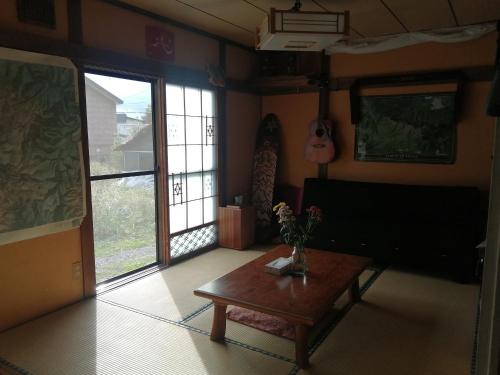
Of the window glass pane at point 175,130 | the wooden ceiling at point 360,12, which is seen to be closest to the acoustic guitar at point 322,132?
the wooden ceiling at point 360,12

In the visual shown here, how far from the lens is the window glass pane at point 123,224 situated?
3.32 meters

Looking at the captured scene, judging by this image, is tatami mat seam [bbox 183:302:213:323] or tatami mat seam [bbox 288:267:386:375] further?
tatami mat seam [bbox 183:302:213:323]

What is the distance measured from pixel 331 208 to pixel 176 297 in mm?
2013

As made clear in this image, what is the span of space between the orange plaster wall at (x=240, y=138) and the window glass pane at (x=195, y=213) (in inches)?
17.5

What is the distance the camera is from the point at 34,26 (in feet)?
8.67

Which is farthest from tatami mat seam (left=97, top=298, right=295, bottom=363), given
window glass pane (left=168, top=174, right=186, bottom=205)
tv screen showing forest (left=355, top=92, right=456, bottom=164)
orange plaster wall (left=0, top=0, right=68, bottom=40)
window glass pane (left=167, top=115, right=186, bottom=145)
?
tv screen showing forest (left=355, top=92, right=456, bottom=164)

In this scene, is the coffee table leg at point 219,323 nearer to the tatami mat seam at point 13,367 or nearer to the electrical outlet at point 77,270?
the tatami mat seam at point 13,367

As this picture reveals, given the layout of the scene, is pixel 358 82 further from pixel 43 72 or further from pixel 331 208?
pixel 43 72

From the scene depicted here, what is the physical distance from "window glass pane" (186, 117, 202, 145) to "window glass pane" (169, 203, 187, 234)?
696 millimetres

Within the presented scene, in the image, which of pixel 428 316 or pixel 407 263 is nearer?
pixel 428 316

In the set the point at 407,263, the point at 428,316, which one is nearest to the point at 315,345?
the point at 428,316

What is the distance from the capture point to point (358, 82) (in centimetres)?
436

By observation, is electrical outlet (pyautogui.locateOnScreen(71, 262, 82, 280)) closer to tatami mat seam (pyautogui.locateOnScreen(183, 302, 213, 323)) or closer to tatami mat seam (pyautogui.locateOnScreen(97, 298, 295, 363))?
tatami mat seam (pyautogui.locateOnScreen(97, 298, 295, 363))

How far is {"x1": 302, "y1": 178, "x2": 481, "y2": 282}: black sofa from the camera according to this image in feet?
11.6
